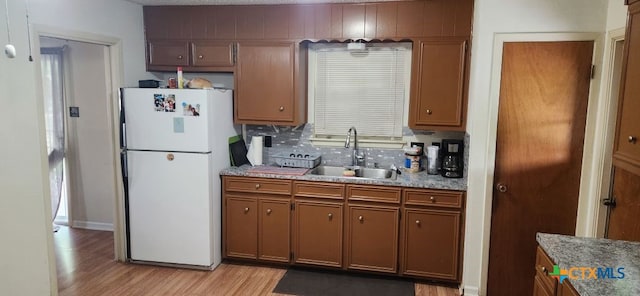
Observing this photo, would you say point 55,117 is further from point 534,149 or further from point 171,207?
point 534,149

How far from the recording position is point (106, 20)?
3324 mm

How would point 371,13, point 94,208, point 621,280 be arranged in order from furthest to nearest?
1. point 94,208
2. point 371,13
3. point 621,280

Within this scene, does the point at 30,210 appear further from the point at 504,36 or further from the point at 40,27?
the point at 504,36

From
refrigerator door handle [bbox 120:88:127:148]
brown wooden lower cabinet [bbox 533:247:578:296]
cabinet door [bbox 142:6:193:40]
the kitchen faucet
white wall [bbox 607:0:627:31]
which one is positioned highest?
cabinet door [bbox 142:6:193:40]

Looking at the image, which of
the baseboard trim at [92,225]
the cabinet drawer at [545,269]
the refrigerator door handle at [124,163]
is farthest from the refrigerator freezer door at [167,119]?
the cabinet drawer at [545,269]

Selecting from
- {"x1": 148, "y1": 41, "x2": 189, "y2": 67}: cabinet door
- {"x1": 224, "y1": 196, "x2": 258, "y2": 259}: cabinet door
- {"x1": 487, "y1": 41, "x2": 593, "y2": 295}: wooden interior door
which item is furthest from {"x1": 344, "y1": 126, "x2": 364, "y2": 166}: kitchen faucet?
{"x1": 148, "y1": 41, "x2": 189, "y2": 67}: cabinet door

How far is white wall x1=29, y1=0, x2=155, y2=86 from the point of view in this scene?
2799 mm

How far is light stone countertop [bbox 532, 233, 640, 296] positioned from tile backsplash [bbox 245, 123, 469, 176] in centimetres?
181

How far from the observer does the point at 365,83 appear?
3742 mm

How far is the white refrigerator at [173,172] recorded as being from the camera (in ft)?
11.0

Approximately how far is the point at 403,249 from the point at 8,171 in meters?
2.77

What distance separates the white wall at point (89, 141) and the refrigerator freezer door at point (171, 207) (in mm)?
835

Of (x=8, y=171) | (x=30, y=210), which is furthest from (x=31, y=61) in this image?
(x=30, y=210)

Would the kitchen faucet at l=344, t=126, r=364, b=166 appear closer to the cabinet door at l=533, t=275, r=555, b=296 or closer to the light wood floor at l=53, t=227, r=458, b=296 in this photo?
the light wood floor at l=53, t=227, r=458, b=296
